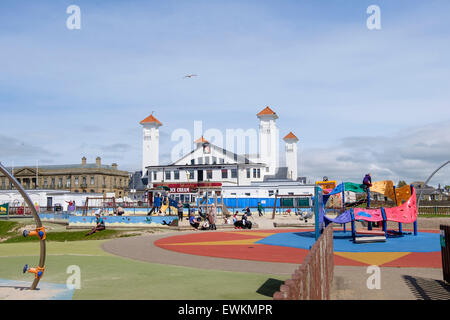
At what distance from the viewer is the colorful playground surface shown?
50.1 feet

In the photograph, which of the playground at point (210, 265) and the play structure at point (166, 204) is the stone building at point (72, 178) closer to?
the play structure at point (166, 204)

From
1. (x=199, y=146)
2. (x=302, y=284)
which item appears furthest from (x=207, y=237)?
(x=199, y=146)

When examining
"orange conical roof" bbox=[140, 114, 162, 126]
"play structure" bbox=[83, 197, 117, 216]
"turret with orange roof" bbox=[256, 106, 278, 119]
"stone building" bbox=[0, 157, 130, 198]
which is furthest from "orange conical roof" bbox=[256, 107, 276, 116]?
"stone building" bbox=[0, 157, 130, 198]

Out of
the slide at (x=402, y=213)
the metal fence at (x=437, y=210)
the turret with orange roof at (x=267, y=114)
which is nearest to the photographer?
the slide at (x=402, y=213)

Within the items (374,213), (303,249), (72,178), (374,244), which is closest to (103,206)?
(303,249)

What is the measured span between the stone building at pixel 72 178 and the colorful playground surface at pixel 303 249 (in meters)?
79.5

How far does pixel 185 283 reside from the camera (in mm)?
10883

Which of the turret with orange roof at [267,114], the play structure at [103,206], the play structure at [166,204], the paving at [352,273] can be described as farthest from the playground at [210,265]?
the turret with orange roof at [267,114]

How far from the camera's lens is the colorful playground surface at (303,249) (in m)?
15.3

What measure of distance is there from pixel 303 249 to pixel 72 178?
299 ft

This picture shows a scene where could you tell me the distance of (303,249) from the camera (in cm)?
1878

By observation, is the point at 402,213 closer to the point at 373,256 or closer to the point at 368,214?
the point at 368,214
